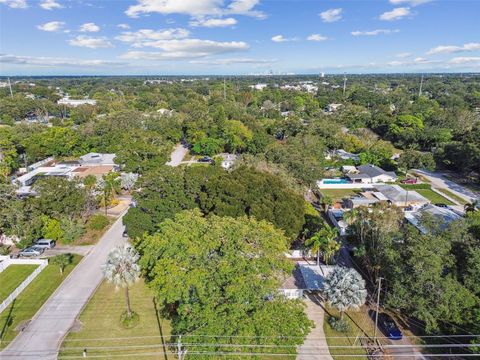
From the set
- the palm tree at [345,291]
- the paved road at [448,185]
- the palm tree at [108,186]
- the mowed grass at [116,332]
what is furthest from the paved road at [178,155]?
the palm tree at [345,291]

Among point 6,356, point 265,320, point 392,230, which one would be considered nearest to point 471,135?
point 392,230

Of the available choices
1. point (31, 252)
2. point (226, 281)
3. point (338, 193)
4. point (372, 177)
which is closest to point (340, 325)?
point (226, 281)

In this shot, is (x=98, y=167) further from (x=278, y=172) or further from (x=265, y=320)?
→ (x=265, y=320)

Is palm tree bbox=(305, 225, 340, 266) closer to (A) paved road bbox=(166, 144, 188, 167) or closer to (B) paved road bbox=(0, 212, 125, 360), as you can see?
(B) paved road bbox=(0, 212, 125, 360)

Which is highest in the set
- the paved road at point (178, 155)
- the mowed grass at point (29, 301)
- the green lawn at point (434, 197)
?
the paved road at point (178, 155)

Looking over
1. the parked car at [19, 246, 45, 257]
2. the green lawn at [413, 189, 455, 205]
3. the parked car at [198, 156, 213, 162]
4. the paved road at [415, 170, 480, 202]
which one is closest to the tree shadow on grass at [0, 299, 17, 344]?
the parked car at [19, 246, 45, 257]

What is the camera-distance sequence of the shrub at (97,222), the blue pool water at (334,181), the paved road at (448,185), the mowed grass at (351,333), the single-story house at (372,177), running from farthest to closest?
the single-story house at (372,177) < the blue pool water at (334,181) < the paved road at (448,185) < the shrub at (97,222) < the mowed grass at (351,333)

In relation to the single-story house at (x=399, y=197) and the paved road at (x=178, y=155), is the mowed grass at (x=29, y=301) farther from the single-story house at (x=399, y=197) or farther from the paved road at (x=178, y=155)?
the single-story house at (x=399, y=197)
